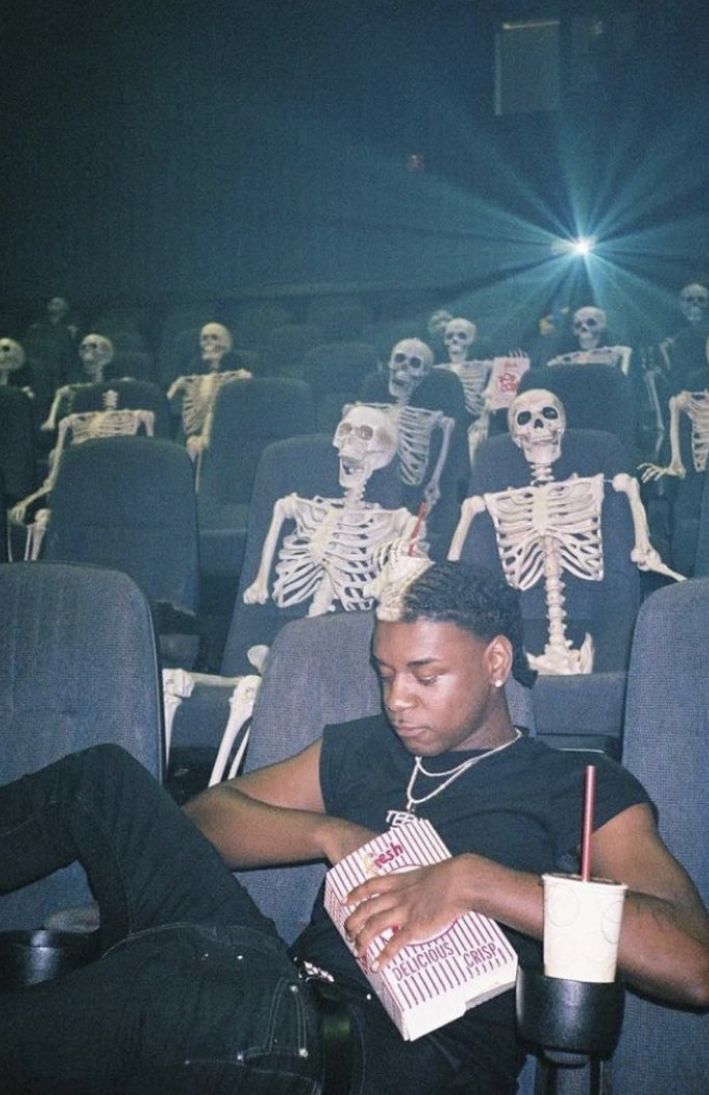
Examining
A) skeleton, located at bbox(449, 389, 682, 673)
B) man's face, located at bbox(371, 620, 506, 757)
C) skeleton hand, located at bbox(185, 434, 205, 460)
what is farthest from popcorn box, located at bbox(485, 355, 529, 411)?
man's face, located at bbox(371, 620, 506, 757)

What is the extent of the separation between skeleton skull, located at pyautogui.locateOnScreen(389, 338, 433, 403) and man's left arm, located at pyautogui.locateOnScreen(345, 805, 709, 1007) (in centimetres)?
420

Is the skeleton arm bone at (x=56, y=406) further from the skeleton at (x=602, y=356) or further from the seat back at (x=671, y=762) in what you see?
the seat back at (x=671, y=762)

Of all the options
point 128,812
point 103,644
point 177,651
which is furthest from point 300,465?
point 128,812

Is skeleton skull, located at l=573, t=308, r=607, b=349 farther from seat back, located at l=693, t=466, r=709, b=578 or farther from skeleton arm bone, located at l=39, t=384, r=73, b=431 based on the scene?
seat back, located at l=693, t=466, r=709, b=578

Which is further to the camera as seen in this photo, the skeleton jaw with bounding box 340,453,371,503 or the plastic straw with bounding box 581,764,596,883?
the skeleton jaw with bounding box 340,453,371,503

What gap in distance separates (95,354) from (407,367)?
111 inches

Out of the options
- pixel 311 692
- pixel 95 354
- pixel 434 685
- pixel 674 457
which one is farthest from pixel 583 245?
pixel 434 685

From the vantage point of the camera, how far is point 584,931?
119 cm

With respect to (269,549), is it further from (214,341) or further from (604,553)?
(214,341)

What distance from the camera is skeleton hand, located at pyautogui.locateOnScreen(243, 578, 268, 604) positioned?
11.0 feet

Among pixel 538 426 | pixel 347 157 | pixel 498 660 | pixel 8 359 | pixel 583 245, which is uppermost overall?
pixel 347 157

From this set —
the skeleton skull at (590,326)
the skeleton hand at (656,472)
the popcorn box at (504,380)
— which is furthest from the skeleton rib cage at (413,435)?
the skeleton skull at (590,326)

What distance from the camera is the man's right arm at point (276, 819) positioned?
5.59 feet

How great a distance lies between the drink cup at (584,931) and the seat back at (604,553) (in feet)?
5.88
